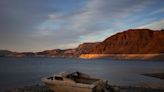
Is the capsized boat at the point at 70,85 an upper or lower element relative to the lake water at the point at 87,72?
upper

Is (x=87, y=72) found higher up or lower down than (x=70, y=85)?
lower down

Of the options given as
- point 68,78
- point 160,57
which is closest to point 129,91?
point 68,78

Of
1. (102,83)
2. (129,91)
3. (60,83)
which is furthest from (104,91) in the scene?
(129,91)

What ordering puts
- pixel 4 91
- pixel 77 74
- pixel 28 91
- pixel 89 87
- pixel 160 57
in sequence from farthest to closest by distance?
pixel 160 57
pixel 4 91
pixel 28 91
pixel 77 74
pixel 89 87

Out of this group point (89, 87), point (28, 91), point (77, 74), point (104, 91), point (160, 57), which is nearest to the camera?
point (89, 87)

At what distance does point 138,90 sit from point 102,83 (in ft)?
26.5

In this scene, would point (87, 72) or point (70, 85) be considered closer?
point (70, 85)

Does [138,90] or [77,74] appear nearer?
[77,74]

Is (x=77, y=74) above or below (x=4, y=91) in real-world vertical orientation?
above

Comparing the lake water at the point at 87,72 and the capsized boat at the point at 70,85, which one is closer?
the capsized boat at the point at 70,85

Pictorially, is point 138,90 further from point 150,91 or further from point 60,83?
point 60,83

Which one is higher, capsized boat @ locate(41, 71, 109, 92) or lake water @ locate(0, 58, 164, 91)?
capsized boat @ locate(41, 71, 109, 92)

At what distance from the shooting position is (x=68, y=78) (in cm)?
2041

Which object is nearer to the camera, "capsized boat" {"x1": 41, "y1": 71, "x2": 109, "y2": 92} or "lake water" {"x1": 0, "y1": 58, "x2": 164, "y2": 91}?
"capsized boat" {"x1": 41, "y1": 71, "x2": 109, "y2": 92}
